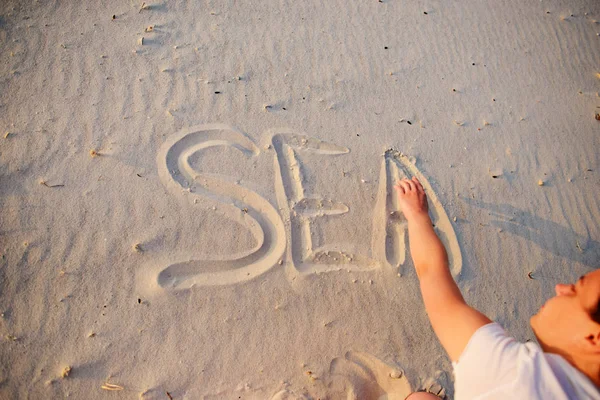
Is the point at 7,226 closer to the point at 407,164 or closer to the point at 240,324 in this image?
the point at 240,324

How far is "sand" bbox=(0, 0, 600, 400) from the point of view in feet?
7.21

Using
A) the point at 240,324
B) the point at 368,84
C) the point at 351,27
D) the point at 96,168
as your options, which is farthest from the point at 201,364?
the point at 351,27

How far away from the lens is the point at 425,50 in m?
3.36

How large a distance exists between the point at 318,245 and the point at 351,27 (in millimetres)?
1907

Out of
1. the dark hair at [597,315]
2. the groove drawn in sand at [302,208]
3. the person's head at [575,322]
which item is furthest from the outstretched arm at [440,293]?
the groove drawn in sand at [302,208]

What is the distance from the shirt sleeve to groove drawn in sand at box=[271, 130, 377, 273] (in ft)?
3.82

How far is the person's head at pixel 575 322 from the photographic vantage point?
1.18 meters

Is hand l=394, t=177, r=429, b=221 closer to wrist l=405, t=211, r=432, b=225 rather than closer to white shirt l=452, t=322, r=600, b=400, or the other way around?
wrist l=405, t=211, r=432, b=225

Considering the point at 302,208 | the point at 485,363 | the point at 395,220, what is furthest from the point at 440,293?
the point at 302,208

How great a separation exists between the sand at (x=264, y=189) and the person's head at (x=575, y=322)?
109 centimetres

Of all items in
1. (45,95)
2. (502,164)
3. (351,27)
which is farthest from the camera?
(351,27)

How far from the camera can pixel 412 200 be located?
2.31 metres

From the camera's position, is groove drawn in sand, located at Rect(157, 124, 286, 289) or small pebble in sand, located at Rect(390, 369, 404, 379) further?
groove drawn in sand, located at Rect(157, 124, 286, 289)

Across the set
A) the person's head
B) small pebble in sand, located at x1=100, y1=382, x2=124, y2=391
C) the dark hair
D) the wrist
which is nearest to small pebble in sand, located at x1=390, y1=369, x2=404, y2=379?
the wrist
